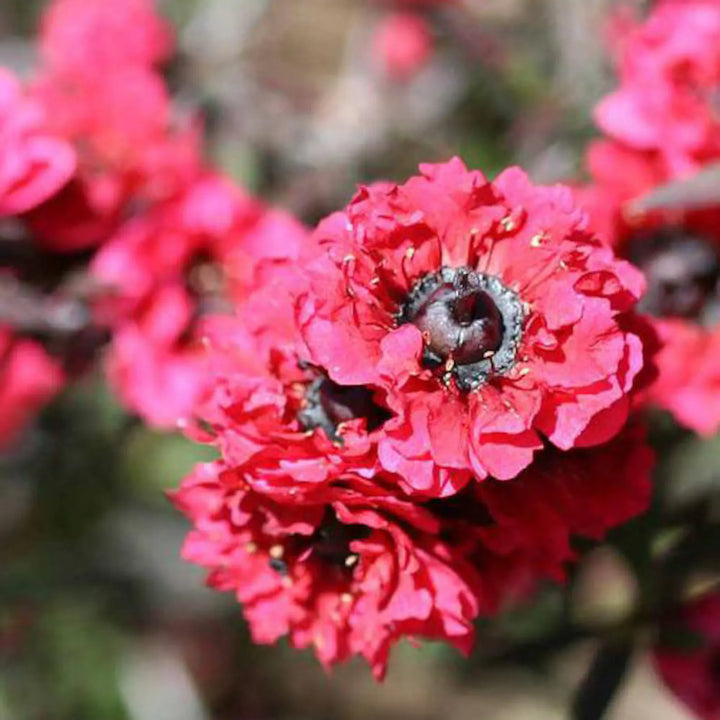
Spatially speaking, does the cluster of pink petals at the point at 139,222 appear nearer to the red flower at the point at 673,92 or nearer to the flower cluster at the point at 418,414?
the flower cluster at the point at 418,414

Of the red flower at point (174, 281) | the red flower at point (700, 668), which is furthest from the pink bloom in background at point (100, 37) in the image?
the red flower at point (700, 668)

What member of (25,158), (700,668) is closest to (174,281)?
(25,158)

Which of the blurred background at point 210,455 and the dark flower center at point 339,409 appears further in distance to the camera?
the blurred background at point 210,455

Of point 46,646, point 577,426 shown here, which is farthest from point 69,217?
point 46,646

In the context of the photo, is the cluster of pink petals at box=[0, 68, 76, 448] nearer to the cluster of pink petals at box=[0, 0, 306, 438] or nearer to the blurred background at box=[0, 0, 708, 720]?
the cluster of pink petals at box=[0, 0, 306, 438]

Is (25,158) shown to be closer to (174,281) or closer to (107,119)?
(174,281)

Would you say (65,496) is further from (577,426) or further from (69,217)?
(577,426)
